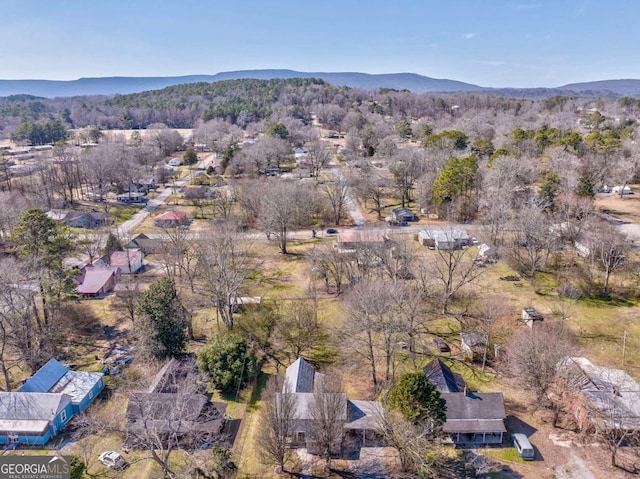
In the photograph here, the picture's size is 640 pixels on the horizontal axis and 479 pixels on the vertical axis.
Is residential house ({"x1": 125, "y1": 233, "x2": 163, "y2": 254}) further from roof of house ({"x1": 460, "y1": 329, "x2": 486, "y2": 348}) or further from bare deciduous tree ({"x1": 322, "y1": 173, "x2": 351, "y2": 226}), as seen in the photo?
roof of house ({"x1": 460, "y1": 329, "x2": 486, "y2": 348})

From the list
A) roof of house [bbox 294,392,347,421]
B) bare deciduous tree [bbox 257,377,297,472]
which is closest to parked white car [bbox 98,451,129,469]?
bare deciduous tree [bbox 257,377,297,472]

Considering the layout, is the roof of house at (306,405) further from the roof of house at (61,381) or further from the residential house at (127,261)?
the residential house at (127,261)

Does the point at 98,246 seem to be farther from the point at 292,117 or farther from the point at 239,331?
the point at 292,117

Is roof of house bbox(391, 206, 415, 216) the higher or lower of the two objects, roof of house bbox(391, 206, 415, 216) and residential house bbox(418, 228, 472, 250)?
the higher

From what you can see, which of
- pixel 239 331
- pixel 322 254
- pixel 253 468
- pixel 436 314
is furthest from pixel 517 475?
pixel 322 254

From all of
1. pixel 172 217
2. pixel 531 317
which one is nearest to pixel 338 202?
pixel 172 217

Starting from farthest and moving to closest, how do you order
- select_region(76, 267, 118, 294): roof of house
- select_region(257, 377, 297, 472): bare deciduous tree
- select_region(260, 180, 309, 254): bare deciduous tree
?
1. select_region(260, 180, 309, 254): bare deciduous tree
2. select_region(76, 267, 118, 294): roof of house
3. select_region(257, 377, 297, 472): bare deciduous tree

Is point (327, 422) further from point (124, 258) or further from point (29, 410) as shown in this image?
point (124, 258)

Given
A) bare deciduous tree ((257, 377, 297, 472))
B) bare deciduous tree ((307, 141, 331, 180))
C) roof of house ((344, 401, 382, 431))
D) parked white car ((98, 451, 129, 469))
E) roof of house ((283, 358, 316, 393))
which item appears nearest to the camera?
bare deciduous tree ((257, 377, 297, 472))
